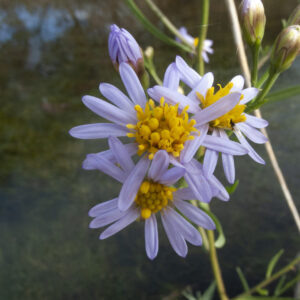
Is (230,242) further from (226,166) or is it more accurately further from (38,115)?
(38,115)

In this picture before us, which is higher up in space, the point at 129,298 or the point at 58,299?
the point at 58,299

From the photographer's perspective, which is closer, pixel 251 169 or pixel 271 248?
pixel 271 248

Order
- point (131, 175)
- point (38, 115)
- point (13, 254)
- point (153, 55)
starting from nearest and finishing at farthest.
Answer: point (131, 175) < point (153, 55) < point (13, 254) < point (38, 115)

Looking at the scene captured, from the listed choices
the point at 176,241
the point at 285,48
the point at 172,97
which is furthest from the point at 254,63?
the point at 176,241

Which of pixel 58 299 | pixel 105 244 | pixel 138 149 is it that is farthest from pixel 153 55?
pixel 58 299

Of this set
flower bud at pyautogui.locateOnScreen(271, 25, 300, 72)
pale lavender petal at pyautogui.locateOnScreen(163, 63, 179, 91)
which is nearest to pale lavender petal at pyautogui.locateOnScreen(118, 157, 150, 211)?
pale lavender petal at pyautogui.locateOnScreen(163, 63, 179, 91)

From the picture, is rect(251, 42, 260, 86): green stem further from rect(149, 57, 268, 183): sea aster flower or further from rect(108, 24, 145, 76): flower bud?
rect(108, 24, 145, 76): flower bud

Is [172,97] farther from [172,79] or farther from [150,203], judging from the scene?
[150,203]
